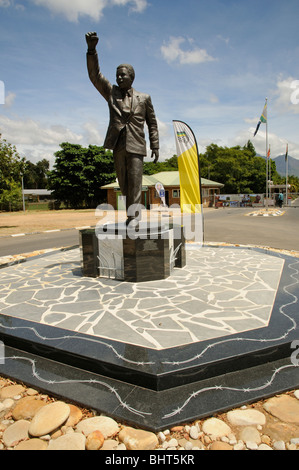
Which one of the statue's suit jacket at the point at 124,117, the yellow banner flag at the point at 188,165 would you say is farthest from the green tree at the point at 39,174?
the statue's suit jacket at the point at 124,117

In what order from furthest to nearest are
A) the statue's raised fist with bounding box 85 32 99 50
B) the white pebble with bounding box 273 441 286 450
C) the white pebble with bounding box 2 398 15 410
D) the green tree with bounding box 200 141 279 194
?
1. the green tree with bounding box 200 141 279 194
2. the statue's raised fist with bounding box 85 32 99 50
3. the white pebble with bounding box 2 398 15 410
4. the white pebble with bounding box 273 441 286 450

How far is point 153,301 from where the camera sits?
3773 millimetres

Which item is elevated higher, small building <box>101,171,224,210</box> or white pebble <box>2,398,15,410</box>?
small building <box>101,171,224,210</box>

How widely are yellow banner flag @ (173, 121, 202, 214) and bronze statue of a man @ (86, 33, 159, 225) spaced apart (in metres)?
3.15

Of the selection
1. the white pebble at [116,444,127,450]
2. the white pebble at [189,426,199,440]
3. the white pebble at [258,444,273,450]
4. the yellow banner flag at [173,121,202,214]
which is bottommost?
the white pebble at [116,444,127,450]

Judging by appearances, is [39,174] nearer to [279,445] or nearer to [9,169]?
[9,169]

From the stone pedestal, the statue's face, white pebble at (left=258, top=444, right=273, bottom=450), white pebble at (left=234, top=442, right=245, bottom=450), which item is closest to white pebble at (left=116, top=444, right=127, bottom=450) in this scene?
white pebble at (left=234, top=442, right=245, bottom=450)

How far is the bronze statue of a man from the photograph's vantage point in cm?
480

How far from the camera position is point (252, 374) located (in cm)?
241

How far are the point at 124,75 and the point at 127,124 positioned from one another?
72 centimetres

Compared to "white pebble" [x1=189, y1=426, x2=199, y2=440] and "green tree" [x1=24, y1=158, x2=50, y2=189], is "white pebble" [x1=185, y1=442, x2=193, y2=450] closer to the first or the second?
"white pebble" [x1=189, y1=426, x2=199, y2=440]

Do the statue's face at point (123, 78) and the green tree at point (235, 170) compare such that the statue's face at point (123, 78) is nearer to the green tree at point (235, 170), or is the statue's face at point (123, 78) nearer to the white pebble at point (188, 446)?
the white pebble at point (188, 446)

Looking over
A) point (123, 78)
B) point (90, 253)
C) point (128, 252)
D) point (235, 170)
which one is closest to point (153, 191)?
point (235, 170)

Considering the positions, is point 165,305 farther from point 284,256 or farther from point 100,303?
point 284,256
